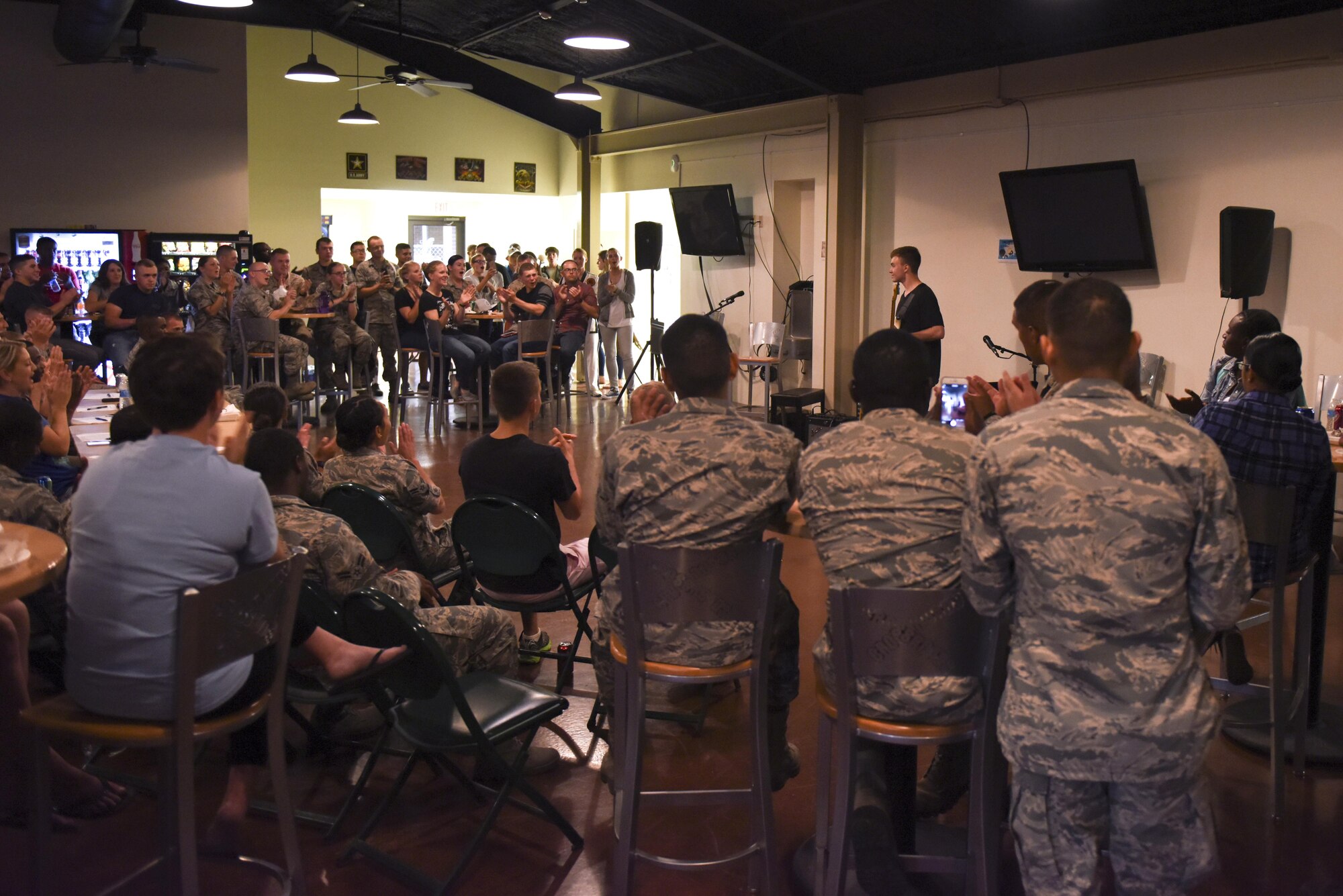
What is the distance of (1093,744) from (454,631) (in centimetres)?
168

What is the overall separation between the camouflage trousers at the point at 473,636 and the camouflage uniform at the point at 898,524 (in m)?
1.11

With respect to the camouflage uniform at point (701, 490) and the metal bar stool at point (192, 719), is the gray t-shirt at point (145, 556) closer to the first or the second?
the metal bar stool at point (192, 719)

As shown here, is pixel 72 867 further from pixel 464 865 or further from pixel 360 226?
pixel 360 226

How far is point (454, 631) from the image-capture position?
2.98 m

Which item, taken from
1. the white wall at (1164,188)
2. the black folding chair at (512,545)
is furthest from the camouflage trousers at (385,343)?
the black folding chair at (512,545)

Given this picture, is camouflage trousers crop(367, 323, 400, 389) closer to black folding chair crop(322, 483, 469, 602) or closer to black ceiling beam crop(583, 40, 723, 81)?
black ceiling beam crop(583, 40, 723, 81)

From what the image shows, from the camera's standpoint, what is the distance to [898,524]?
226 cm

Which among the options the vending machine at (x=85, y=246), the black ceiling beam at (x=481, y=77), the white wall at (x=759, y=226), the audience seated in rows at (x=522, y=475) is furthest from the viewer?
the black ceiling beam at (x=481, y=77)

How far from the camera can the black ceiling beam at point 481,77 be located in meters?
13.2

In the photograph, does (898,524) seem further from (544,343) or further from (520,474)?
(544,343)

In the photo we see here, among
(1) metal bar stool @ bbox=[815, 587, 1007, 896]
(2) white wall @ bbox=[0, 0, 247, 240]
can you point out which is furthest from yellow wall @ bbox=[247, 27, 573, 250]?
(1) metal bar stool @ bbox=[815, 587, 1007, 896]

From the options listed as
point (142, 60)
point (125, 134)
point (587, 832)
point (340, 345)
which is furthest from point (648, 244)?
point (587, 832)

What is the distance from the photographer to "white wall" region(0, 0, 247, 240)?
37.2 ft

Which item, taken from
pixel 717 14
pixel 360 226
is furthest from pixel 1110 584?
pixel 360 226
